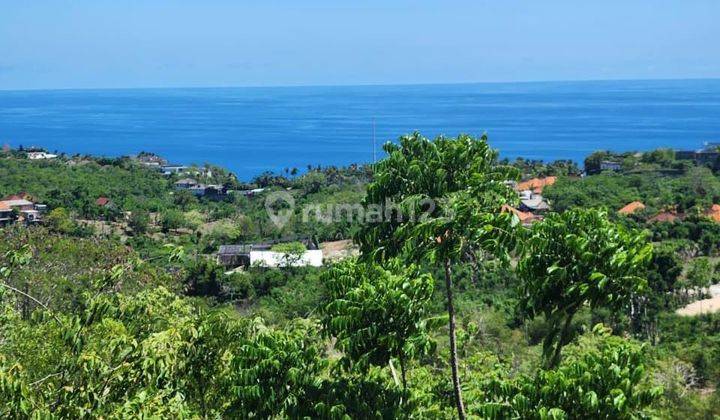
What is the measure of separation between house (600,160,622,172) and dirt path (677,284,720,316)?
67.4 ft

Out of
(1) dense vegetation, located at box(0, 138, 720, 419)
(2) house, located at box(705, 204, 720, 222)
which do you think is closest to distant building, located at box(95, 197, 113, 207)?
(2) house, located at box(705, 204, 720, 222)

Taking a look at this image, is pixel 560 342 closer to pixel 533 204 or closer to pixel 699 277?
pixel 699 277

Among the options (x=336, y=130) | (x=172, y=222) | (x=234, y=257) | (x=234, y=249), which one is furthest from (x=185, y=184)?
(x=336, y=130)

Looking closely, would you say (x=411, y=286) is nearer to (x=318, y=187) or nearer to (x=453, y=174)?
(x=453, y=174)

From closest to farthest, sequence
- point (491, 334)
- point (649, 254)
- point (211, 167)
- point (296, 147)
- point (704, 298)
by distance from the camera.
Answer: point (649, 254)
point (491, 334)
point (704, 298)
point (211, 167)
point (296, 147)

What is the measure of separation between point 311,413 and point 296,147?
210 ft

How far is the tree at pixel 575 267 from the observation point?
9.88 ft

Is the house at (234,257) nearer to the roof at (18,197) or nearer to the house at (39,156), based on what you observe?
the roof at (18,197)

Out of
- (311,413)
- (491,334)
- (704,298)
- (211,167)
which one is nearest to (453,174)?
(311,413)

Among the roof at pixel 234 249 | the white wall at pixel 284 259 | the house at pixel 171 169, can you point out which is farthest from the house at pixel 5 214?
the house at pixel 171 169

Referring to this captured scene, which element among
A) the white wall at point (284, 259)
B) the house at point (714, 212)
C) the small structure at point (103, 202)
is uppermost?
the house at point (714, 212)

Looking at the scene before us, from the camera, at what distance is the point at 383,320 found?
3500 millimetres

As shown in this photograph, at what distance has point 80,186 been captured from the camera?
33781 millimetres

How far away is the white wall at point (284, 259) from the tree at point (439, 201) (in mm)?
18681
